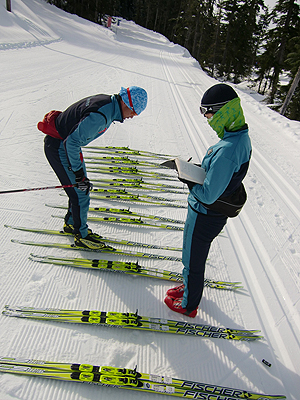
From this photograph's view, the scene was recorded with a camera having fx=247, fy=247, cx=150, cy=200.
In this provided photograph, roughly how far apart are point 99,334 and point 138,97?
2308 mm

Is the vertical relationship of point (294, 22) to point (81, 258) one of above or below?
above

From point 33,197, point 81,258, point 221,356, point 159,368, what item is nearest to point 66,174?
point 81,258

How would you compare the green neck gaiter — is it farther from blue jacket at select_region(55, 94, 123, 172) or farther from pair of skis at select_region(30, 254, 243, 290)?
pair of skis at select_region(30, 254, 243, 290)

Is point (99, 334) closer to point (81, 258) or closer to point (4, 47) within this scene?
point (81, 258)

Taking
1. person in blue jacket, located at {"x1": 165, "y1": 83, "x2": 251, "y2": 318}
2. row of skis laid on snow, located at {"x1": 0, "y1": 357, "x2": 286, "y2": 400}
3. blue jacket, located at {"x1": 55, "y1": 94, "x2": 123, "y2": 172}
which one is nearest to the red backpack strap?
blue jacket, located at {"x1": 55, "y1": 94, "x2": 123, "y2": 172}

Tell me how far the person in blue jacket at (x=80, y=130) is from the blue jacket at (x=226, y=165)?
1082 mm

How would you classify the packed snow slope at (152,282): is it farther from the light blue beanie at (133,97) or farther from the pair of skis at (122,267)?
the light blue beanie at (133,97)

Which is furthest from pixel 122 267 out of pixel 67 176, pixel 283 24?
pixel 283 24

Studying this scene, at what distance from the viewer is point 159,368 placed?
2.15 meters

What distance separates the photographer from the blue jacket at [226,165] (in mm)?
1770

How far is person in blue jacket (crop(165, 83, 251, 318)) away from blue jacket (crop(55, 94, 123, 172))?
97 centimetres

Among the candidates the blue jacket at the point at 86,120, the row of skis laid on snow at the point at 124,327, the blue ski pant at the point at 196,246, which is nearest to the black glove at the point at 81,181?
the blue jacket at the point at 86,120

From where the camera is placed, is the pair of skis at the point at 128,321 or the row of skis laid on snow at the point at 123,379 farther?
the pair of skis at the point at 128,321

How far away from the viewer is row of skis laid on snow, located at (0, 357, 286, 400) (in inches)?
76.0
